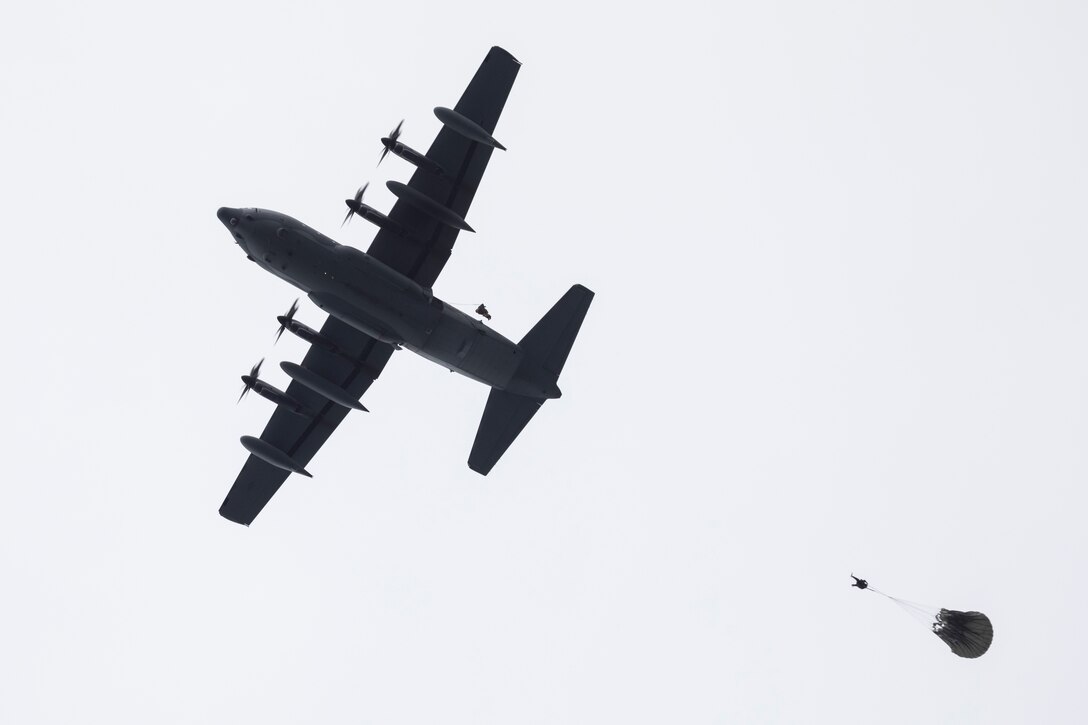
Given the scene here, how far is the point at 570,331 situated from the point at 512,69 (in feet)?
37.6

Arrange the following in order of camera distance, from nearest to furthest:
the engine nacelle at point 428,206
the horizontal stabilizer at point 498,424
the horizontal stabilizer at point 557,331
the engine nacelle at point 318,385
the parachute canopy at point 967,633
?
the parachute canopy at point 967,633 < the engine nacelle at point 428,206 < the engine nacelle at point 318,385 < the horizontal stabilizer at point 557,331 < the horizontal stabilizer at point 498,424

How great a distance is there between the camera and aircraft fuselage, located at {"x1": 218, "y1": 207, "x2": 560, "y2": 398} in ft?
124

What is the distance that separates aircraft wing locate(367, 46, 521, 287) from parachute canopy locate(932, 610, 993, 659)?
25.8 metres

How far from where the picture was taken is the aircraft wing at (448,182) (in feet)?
129

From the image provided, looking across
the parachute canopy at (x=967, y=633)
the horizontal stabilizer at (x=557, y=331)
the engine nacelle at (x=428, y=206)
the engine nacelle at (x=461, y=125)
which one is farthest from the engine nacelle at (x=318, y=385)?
the parachute canopy at (x=967, y=633)

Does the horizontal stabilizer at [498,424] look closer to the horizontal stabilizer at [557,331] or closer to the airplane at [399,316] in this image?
the airplane at [399,316]

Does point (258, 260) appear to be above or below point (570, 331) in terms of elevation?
below

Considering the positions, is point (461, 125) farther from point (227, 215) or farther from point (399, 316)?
point (227, 215)

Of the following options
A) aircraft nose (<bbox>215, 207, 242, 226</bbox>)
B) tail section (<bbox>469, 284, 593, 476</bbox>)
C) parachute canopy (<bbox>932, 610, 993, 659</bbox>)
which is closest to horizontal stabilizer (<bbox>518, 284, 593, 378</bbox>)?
tail section (<bbox>469, 284, 593, 476</bbox>)

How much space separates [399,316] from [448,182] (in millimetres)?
6183

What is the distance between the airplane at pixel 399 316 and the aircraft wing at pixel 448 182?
0.14 feet

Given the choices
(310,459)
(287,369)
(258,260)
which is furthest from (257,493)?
(258,260)

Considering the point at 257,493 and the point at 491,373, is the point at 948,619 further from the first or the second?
the point at 257,493

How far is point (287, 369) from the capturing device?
4081 centimetres
